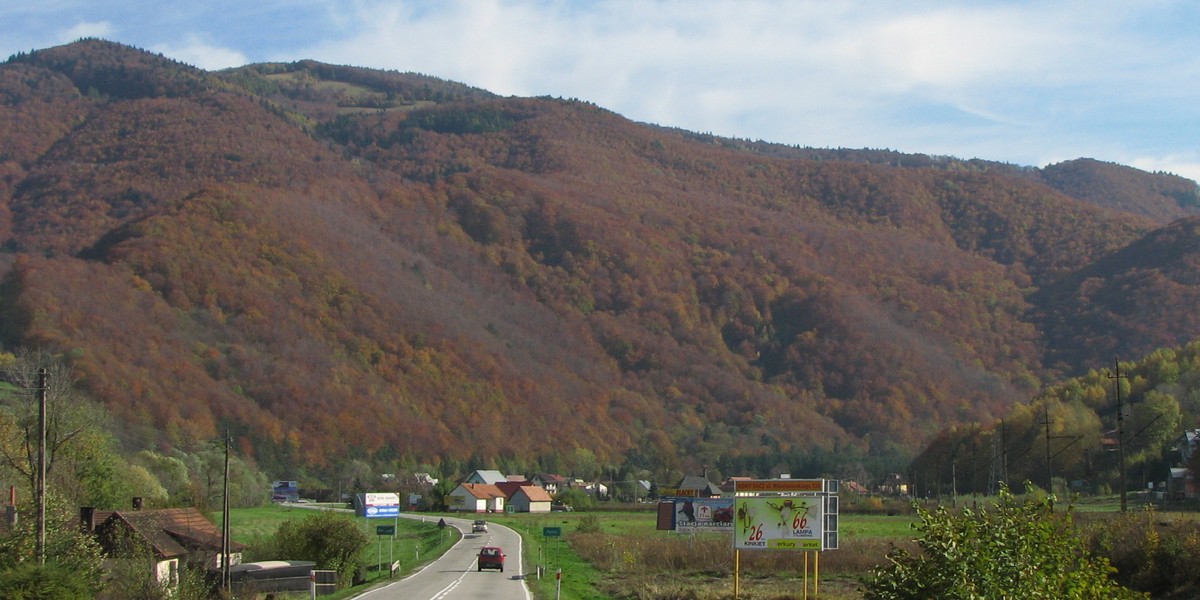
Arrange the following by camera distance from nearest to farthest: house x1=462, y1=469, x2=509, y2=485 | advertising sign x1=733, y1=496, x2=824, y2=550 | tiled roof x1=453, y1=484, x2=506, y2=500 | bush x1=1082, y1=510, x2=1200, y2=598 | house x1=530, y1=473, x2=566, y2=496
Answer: advertising sign x1=733, y1=496, x2=824, y2=550, bush x1=1082, y1=510, x2=1200, y2=598, tiled roof x1=453, y1=484, x2=506, y2=500, house x1=462, y1=469, x2=509, y2=485, house x1=530, y1=473, x2=566, y2=496

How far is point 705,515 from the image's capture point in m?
57.7

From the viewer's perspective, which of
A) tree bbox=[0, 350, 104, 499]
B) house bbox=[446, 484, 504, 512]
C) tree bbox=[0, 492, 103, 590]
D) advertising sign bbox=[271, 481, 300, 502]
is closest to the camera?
tree bbox=[0, 492, 103, 590]

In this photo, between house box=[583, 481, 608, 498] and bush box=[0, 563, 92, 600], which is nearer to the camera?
bush box=[0, 563, 92, 600]

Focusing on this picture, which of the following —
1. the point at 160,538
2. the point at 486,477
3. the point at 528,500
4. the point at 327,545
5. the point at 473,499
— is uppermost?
the point at 160,538

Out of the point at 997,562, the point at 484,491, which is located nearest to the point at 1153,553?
the point at 997,562

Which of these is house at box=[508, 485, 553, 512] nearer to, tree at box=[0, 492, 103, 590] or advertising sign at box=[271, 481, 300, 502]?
advertising sign at box=[271, 481, 300, 502]

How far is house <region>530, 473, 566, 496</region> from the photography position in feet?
481

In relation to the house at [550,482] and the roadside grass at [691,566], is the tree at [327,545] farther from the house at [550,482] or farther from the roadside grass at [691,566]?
the house at [550,482]

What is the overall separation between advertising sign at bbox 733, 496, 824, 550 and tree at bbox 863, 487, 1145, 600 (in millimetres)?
14748

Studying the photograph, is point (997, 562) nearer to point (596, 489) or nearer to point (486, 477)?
point (486, 477)

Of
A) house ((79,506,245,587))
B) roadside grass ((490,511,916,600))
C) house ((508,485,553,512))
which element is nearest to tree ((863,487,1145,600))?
roadside grass ((490,511,916,600))

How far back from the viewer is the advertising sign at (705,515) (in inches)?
2260

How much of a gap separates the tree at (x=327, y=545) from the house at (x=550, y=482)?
302ft

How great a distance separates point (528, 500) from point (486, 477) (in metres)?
18.0
